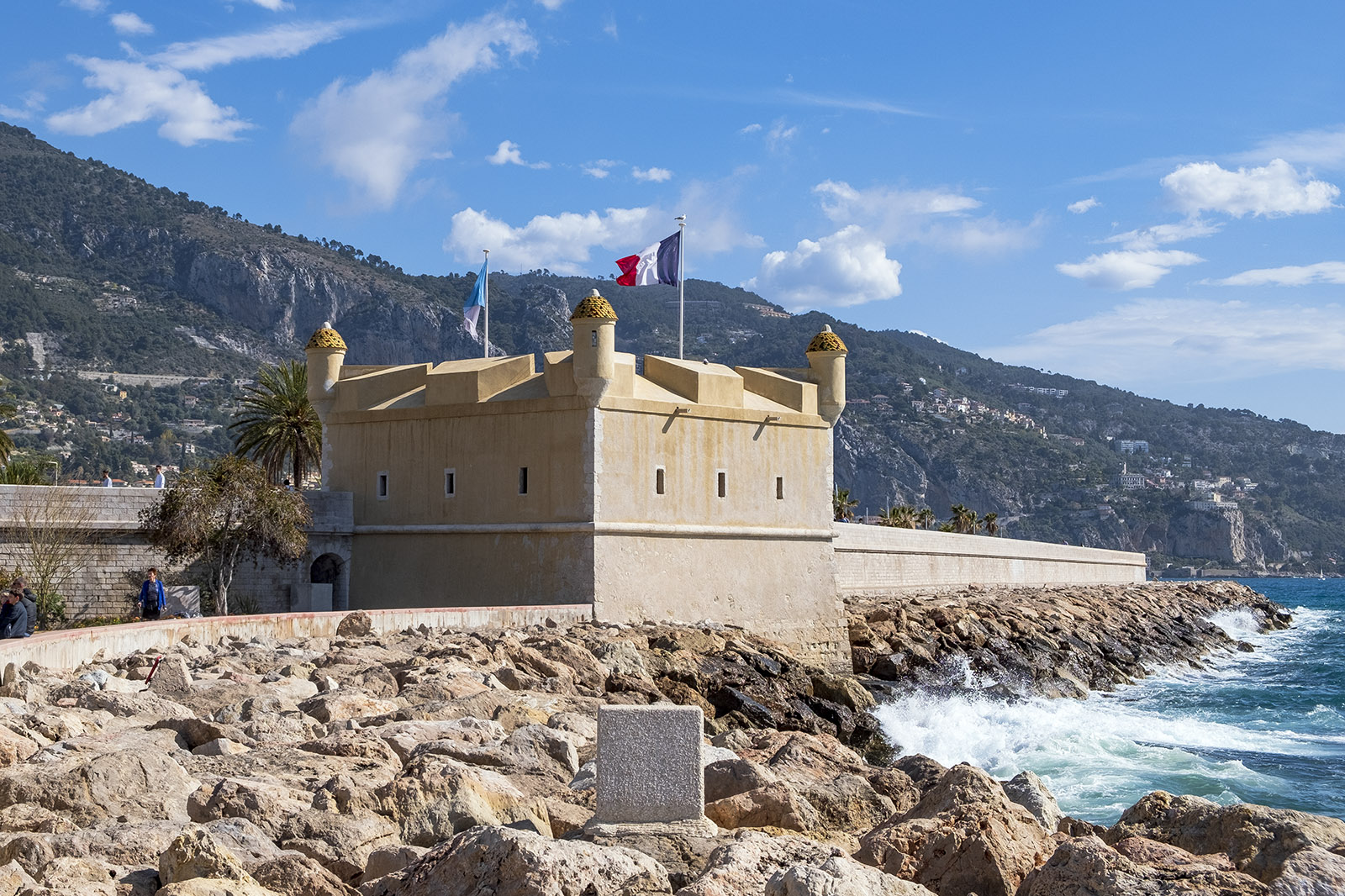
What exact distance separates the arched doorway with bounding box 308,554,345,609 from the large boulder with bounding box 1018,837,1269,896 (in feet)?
62.2

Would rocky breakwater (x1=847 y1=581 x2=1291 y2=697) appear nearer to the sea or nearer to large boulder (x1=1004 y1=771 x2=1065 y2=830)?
the sea

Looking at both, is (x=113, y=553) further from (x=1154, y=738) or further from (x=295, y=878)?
(x=295, y=878)

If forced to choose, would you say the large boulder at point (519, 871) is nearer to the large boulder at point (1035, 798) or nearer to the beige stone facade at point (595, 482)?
the large boulder at point (1035, 798)

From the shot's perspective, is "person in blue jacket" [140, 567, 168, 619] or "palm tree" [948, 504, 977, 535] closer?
"person in blue jacket" [140, 567, 168, 619]

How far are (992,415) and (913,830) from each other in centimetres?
14187

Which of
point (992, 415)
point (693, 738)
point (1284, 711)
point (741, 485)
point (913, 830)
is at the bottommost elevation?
point (1284, 711)

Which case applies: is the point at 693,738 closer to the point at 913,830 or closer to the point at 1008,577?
the point at 913,830

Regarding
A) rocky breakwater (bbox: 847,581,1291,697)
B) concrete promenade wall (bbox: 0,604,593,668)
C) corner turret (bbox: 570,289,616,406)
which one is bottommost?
rocky breakwater (bbox: 847,581,1291,697)

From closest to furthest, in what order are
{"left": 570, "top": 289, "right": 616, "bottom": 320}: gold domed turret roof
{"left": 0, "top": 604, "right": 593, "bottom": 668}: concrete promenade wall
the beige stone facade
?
{"left": 0, "top": 604, "right": 593, "bottom": 668}: concrete promenade wall
{"left": 570, "top": 289, "right": 616, "bottom": 320}: gold domed turret roof
the beige stone facade

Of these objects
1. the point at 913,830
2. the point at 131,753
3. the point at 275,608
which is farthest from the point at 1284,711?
the point at 131,753

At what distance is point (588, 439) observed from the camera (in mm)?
21125

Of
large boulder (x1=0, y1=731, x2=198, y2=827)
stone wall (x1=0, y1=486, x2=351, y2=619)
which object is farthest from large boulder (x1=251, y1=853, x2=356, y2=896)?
stone wall (x1=0, y1=486, x2=351, y2=619)

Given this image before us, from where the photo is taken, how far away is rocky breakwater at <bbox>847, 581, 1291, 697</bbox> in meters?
25.2

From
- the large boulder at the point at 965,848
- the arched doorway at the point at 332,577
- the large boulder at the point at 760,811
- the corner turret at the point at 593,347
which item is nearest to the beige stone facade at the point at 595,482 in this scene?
the corner turret at the point at 593,347
